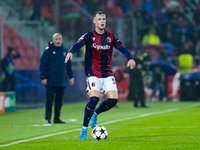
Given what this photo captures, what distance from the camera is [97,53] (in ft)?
31.5

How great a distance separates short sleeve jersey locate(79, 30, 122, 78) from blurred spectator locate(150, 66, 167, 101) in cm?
1320

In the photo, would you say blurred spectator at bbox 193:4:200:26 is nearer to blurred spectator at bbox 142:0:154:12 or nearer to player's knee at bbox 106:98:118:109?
blurred spectator at bbox 142:0:154:12

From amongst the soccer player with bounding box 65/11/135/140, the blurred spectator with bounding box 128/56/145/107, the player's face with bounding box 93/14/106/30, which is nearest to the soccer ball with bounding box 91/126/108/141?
the soccer player with bounding box 65/11/135/140

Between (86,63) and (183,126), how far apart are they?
9.09ft

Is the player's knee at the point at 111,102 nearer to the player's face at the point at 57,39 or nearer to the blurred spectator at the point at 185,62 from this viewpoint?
the player's face at the point at 57,39

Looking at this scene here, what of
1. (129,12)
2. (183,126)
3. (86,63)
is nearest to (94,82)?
(86,63)

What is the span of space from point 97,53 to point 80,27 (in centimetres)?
1462

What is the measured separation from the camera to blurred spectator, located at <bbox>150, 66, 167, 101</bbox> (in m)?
22.7

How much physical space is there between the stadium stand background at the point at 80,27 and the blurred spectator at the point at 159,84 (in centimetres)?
135

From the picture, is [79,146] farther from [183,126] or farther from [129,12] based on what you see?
[129,12]

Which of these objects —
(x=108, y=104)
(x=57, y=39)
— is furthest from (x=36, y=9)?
(x=108, y=104)

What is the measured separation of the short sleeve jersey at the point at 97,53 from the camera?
376 inches

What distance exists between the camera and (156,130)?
10617 millimetres

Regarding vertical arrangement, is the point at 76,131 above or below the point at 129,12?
below
